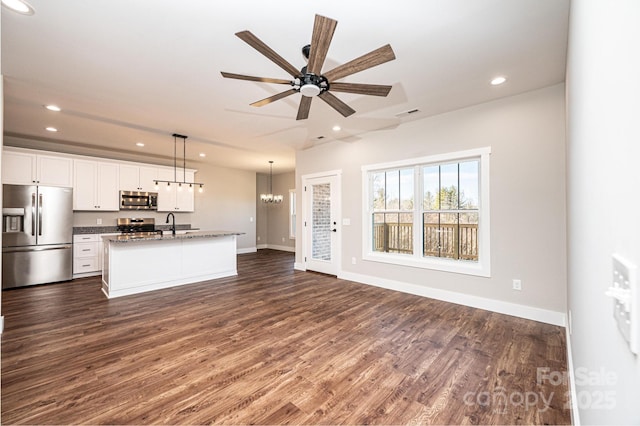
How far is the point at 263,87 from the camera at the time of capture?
10.6 ft

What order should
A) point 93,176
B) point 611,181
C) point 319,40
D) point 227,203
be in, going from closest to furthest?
point 611,181, point 319,40, point 93,176, point 227,203

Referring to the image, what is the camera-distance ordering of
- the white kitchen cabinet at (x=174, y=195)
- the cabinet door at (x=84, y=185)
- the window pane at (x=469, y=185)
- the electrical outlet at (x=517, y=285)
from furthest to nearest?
the white kitchen cabinet at (x=174, y=195), the cabinet door at (x=84, y=185), the window pane at (x=469, y=185), the electrical outlet at (x=517, y=285)

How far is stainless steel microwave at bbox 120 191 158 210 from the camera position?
6.27m

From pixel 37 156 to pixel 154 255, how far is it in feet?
10.2

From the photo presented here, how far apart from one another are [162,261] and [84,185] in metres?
2.77

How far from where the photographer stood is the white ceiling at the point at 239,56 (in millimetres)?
2090

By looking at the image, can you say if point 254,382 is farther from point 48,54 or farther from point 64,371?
point 48,54

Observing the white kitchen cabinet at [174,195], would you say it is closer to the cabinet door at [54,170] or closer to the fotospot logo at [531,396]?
the cabinet door at [54,170]

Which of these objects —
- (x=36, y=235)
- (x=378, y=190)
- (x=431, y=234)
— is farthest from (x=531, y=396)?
(x=36, y=235)

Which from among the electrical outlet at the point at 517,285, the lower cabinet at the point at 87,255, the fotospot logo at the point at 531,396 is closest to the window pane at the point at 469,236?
the electrical outlet at the point at 517,285

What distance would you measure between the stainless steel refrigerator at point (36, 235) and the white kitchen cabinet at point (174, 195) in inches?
71.7

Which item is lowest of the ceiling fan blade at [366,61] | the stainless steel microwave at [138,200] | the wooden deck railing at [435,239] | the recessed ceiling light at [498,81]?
the wooden deck railing at [435,239]

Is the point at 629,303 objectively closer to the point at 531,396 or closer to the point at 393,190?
the point at 531,396

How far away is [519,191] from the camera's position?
3.43 meters
